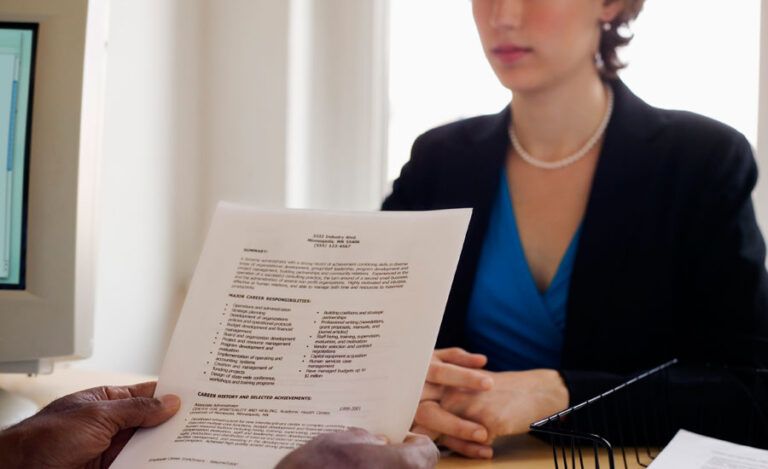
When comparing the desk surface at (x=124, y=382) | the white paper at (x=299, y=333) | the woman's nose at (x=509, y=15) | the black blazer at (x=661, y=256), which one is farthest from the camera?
the woman's nose at (x=509, y=15)

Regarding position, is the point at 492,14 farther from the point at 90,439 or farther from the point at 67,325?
the point at 90,439

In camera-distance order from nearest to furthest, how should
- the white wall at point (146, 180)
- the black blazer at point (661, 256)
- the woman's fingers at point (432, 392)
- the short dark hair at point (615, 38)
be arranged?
the woman's fingers at point (432, 392), the black blazer at point (661, 256), the short dark hair at point (615, 38), the white wall at point (146, 180)

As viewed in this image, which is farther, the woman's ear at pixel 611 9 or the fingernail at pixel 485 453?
the woman's ear at pixel 611 9

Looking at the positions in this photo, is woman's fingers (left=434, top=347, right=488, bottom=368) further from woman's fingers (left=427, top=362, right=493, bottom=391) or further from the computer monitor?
the computer monitor

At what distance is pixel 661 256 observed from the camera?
1.19 m

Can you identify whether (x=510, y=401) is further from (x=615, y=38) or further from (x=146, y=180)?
(x=146, y=180)

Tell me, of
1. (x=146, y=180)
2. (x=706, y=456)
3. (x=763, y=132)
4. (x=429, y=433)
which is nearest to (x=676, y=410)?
(x=706, y=456)

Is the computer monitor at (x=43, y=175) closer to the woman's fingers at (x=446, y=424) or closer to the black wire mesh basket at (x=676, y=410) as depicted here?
the woman's fingers at (x=446, y=424)

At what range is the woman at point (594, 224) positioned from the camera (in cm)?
116

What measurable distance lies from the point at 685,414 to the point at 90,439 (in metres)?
0.65

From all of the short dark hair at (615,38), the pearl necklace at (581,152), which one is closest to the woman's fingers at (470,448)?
the pearl necklace at (581,152)

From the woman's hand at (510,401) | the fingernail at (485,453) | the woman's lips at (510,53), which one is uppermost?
the woman's lips at (510,53)

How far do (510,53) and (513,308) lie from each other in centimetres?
37

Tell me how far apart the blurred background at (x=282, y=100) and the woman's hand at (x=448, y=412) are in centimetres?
80
